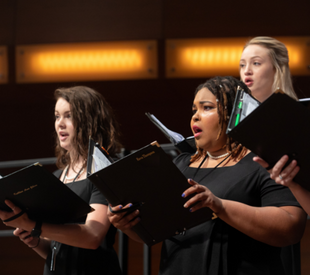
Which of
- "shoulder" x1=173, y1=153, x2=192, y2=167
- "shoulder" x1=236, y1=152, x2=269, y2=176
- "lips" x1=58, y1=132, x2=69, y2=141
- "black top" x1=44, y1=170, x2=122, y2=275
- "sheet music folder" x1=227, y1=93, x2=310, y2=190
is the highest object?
"sheet music folder" x1=227, y1=93, x2=310, y2=190

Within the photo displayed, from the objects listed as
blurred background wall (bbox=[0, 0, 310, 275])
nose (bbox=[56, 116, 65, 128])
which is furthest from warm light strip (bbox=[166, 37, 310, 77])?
nose (bbox=[56, 116, 65, 128])

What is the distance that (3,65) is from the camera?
11.4 ft

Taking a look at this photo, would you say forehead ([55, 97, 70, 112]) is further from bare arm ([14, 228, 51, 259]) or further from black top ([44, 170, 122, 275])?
bare arm ([14, 228, 51, 259])

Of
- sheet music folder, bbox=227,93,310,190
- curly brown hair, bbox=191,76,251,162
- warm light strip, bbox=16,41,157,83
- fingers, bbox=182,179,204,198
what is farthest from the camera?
warm light strip, bbox=16,41,157,83

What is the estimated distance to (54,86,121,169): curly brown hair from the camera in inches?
61.5

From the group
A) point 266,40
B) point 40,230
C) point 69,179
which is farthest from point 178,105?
point 40,230

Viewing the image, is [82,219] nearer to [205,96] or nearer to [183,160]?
[183,160]

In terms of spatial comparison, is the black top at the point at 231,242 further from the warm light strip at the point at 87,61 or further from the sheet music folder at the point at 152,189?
the warm light strip at the point at 87,61

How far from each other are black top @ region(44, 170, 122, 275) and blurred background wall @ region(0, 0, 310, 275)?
1.75 metres

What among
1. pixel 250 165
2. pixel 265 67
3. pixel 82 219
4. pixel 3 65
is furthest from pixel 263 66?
pixel 3 65

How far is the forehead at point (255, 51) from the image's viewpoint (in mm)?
1710

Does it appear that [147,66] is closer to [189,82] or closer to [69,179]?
[189,82]

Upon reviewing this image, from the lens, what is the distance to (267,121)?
2.72 feet

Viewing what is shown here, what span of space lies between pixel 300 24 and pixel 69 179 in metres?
2.38
